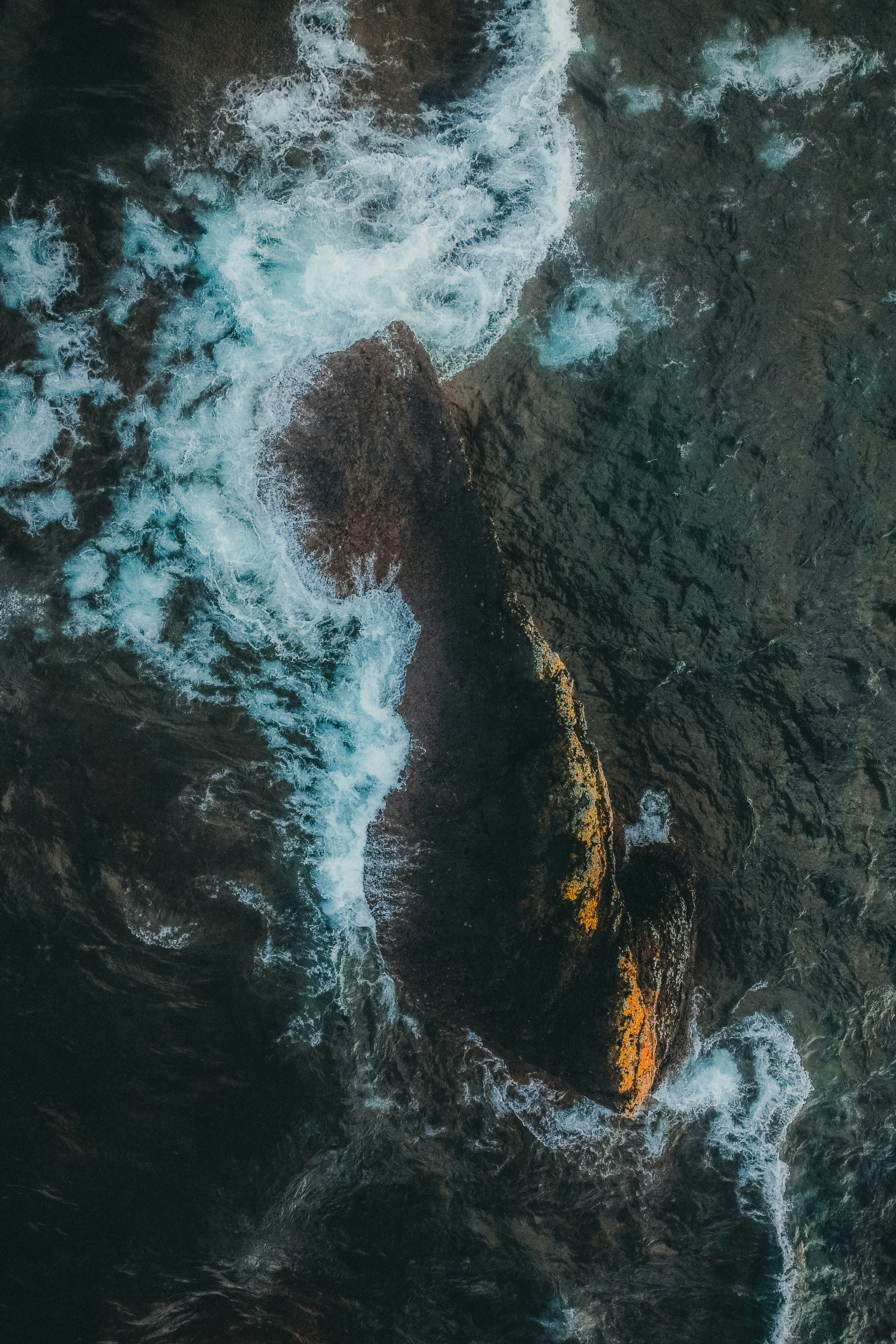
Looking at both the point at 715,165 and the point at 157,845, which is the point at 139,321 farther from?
the point at 715,165

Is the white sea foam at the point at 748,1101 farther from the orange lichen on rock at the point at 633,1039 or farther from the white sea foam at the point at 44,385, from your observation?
the white sea foam at the point at 44,385

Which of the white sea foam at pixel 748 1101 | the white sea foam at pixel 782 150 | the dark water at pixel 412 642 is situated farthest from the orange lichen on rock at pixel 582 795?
the white sea foam at pixel 782 150

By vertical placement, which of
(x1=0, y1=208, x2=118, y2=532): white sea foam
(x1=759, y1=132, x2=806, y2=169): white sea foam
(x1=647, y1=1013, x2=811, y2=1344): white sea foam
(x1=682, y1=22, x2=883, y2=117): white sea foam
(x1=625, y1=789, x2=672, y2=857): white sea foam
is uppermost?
(x1=682, y1=22, x2=883, y2=117): white sea foam

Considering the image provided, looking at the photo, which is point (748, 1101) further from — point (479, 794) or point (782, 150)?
point (782, 150)

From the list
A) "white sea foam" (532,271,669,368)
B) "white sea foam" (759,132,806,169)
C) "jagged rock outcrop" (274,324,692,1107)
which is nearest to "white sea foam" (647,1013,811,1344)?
"jagged rock outcrop" (274,324,692,1107)

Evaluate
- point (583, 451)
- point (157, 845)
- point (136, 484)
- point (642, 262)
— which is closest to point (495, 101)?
point (642, 262)

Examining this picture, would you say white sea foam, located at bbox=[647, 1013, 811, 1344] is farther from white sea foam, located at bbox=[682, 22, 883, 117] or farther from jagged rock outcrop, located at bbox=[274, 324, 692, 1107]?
white sea foam, located at bbox=[682, 22, 883, 117]
